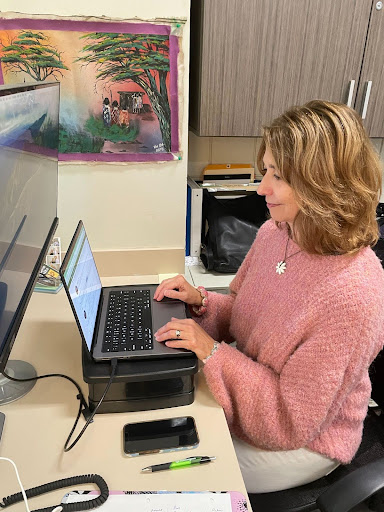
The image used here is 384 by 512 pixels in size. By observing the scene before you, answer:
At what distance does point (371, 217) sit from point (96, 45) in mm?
970

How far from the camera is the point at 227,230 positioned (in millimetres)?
1819

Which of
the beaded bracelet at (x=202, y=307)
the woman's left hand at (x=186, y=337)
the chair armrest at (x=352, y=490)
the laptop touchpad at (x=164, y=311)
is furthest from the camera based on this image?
the beaded bracelet at (x=202, y=307)

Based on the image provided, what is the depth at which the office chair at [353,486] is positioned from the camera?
779 mm

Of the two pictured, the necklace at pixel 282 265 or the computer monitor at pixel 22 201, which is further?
the necklace at pixel 282 265

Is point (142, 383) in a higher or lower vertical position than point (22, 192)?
lower

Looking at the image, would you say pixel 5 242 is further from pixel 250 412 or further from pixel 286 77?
pixel 286 77

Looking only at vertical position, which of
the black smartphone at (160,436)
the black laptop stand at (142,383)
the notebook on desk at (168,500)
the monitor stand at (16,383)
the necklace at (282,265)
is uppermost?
the necklace at (282,265)

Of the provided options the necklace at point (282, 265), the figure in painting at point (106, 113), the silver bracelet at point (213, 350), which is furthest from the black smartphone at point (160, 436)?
the figure in painting at point (106, 113)

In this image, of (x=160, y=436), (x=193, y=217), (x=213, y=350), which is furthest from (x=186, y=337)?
(x=193, y=217)

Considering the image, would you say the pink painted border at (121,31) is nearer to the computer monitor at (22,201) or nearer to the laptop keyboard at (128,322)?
the computer monitor at (22,201)

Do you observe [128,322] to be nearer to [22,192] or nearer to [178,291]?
Result: [178,291]

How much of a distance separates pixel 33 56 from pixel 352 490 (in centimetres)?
140

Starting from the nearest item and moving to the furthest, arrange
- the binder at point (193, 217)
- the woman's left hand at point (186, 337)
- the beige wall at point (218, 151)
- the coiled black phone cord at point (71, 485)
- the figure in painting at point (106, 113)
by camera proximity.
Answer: the coiled black phone cord at point (71, 485), the woman's left hand at point (186, 337), the figure in painting at point (106, 113), the binder at point (193, 217), the beige wall at point (218, 151)

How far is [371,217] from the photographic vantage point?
0.91 meters
